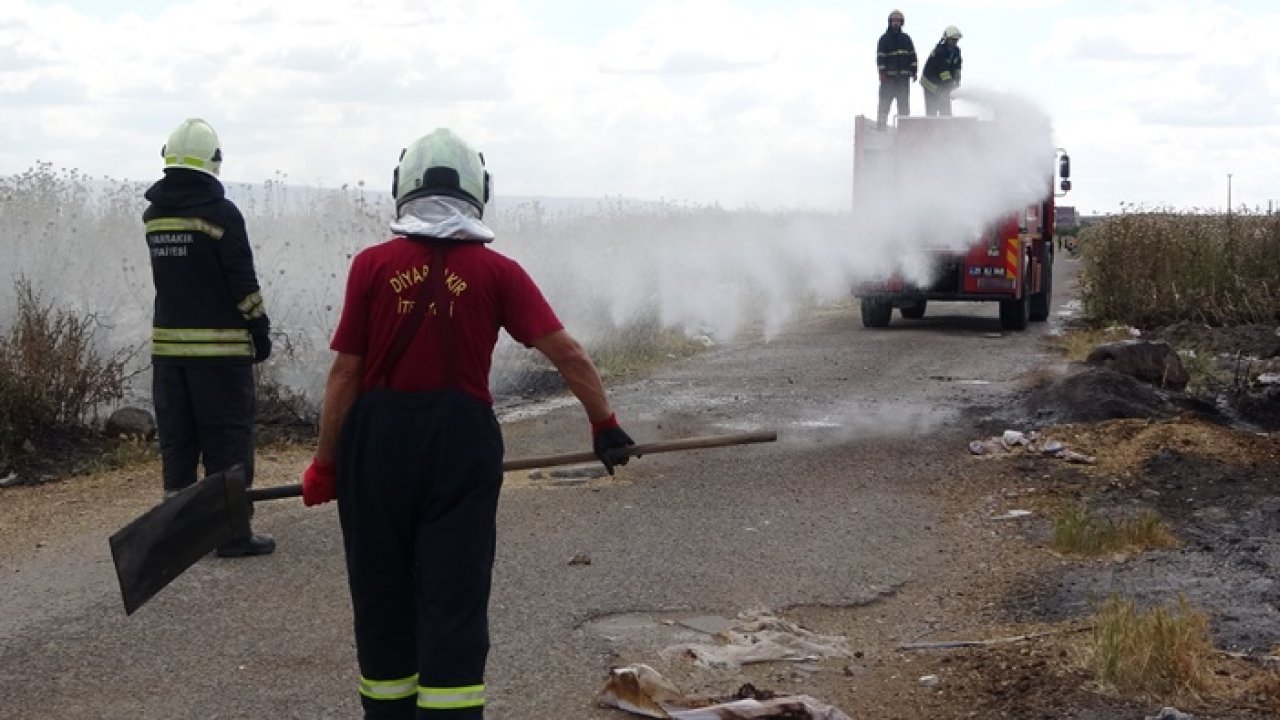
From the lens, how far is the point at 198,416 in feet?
24.9

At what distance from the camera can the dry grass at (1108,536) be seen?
7.81 meters

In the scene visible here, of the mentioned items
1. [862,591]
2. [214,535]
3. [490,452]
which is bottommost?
[862,591]

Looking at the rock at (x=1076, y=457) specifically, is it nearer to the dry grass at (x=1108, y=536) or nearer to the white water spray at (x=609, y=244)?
the dry grass at (x=1108, y=536)

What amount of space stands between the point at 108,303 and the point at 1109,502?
30.2 feet

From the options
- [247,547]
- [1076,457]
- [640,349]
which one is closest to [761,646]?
[247,547]

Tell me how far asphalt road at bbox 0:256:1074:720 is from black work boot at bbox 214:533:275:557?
77 mm

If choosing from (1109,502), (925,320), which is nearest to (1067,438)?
(1109,502)

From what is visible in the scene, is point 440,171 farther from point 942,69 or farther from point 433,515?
point 942,69

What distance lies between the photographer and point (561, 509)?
891 centimetres

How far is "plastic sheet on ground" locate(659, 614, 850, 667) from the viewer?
5.97m

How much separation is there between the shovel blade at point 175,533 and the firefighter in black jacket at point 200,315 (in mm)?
2433

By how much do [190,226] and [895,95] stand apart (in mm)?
14651

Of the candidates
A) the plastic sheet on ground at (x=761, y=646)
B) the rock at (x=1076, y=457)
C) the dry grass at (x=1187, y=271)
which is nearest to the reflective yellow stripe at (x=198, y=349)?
the plastic sheet on ground at (x=761, y=646)

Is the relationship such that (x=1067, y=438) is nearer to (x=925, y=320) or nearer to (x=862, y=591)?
(x=862, y=591)
